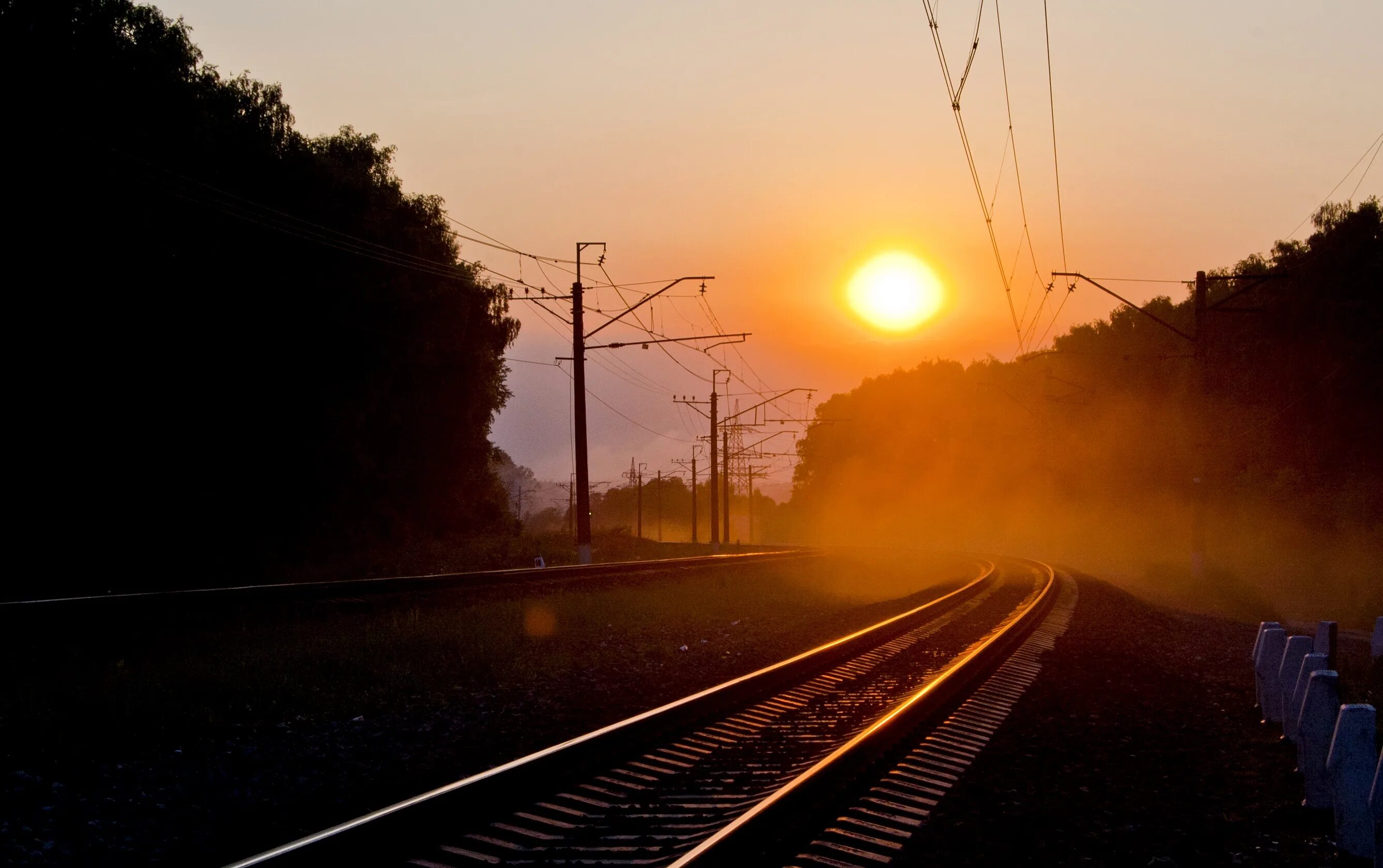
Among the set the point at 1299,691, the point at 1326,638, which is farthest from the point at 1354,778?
the point at 1326,638

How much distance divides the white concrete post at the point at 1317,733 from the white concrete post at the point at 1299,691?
157mm

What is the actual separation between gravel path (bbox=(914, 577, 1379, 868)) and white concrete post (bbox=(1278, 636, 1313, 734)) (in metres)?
0.35

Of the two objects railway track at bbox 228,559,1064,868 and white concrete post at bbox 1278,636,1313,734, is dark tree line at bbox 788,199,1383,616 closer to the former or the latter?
white concrete post at bbox 1278,636,1313,734

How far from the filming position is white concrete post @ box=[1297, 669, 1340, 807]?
6613mm

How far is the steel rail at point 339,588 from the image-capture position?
12.5 m

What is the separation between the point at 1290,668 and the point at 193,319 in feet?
87.5

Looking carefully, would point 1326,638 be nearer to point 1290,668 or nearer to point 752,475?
point 1290,668

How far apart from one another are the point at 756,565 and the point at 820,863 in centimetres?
3320

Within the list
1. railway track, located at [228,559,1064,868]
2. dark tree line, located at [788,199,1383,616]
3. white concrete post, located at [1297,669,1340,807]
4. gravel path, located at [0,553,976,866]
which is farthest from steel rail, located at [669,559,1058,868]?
dark tree line, located at [788,199,1383,616]

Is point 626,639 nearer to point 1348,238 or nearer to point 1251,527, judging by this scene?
point 1348,238

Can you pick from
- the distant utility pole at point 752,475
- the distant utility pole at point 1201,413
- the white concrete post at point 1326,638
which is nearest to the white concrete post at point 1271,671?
the white concrete post at point 1326,638

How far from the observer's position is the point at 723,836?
5.08 metres

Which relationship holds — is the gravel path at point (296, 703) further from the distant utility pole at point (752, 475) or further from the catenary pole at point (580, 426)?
the distant utility pole at point (752, 475)

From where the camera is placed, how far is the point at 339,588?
656 inches
